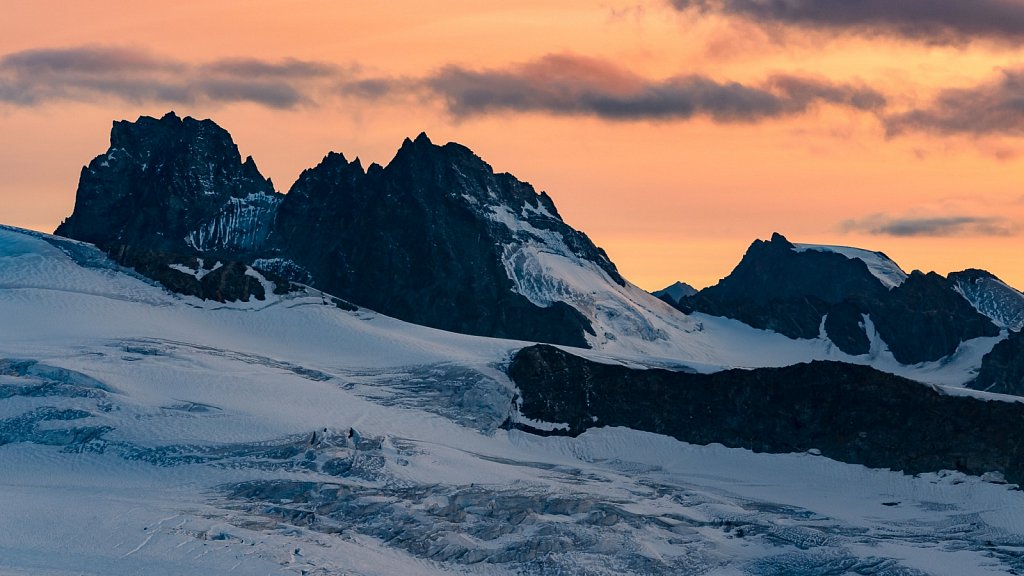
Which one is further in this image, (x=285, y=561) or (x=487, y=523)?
(x=487, y=523)

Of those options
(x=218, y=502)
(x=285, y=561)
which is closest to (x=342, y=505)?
(x=218, y=502)

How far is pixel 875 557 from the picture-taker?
195m

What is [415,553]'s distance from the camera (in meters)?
187

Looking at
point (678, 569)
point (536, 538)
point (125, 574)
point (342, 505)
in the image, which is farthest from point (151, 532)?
point (678, 569)

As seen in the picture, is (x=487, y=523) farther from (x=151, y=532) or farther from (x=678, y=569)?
(x=151, y=532)

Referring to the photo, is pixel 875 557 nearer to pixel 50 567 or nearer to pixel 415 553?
pixel 415 553

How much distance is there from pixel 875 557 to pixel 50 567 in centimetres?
8585

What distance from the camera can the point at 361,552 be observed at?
18238cm

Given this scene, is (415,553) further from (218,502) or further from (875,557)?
(875,557)

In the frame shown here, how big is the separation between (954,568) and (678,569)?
2942cm

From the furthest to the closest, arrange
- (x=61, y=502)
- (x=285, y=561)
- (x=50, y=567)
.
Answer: (x=61, y=502)
(x=285, y=561)
(x=50, y=567)

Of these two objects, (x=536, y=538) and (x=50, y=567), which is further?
(x=536, y=538)

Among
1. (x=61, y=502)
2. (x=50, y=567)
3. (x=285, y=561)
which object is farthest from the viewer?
(x=61, y=502)

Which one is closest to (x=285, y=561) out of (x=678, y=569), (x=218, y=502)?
(x=218, y=502)
